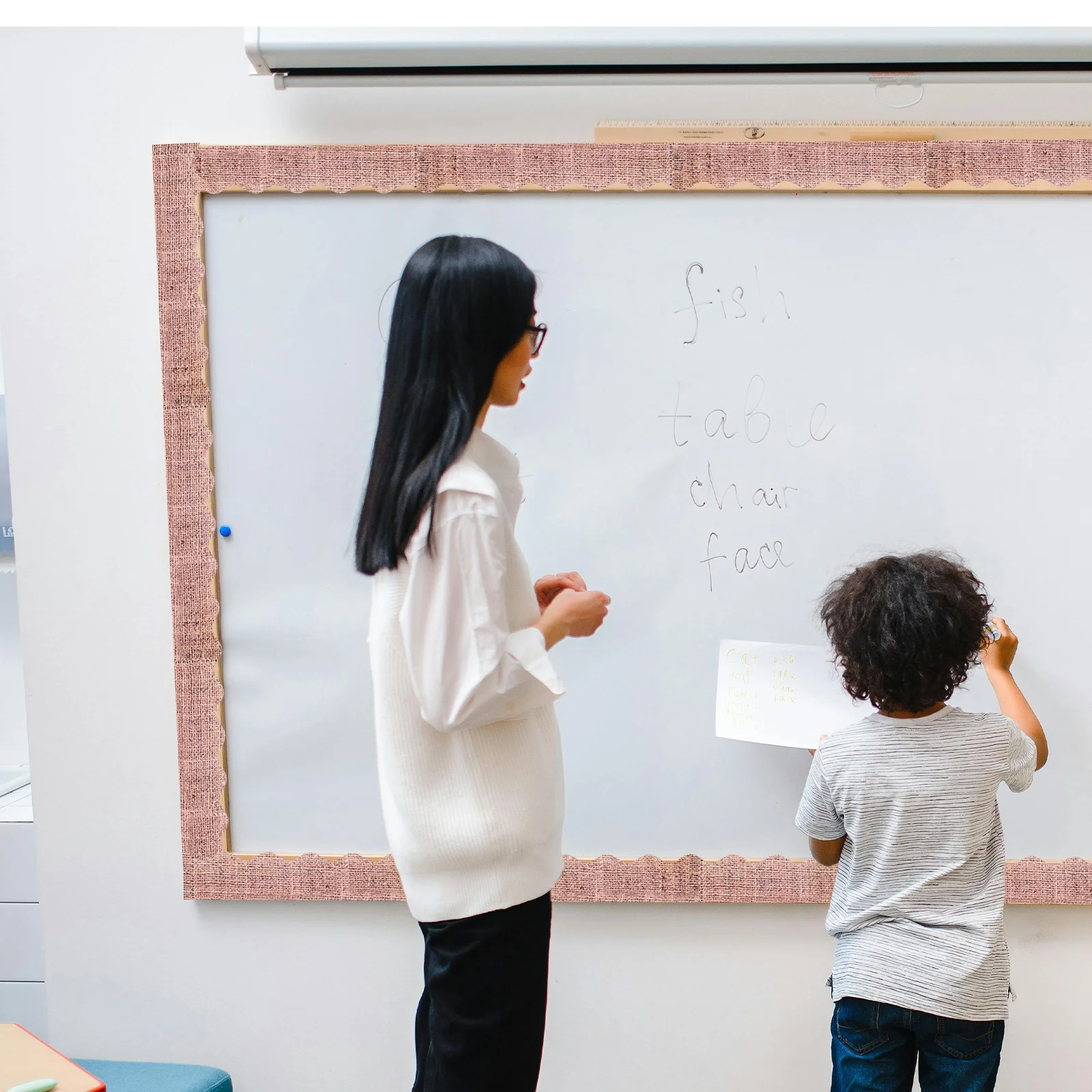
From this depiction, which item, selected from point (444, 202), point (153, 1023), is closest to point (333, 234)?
point (444, 202)

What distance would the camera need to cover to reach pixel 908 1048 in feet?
3.20

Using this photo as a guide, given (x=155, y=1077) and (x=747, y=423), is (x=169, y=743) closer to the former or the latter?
(x=155, y=1077)

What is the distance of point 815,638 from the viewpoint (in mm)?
1299

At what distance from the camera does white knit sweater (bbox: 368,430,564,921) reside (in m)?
0.80

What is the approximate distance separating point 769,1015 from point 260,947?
29.6 inches

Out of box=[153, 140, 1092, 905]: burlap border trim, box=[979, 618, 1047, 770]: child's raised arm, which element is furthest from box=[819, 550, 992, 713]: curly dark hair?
box=[153, 140, 1092, 905]: burlap border trim

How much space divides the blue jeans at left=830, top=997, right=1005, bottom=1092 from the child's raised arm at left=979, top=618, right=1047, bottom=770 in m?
0.29

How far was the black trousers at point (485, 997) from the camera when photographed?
854 mm

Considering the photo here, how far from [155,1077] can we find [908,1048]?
998mm

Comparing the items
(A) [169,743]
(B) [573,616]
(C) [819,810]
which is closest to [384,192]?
(B) [573,616]

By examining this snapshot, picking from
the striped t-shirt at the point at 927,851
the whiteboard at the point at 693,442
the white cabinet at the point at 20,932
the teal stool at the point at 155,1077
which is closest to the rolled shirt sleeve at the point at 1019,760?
the striped t-shirt at the point at 927,851

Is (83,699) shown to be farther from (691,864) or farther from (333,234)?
(691,864)

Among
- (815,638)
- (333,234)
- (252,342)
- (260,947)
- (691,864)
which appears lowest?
(260,947)

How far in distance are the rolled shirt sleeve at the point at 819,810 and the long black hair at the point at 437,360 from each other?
1.62 feet
